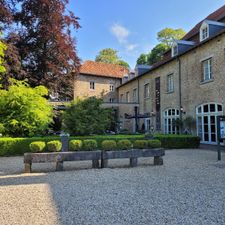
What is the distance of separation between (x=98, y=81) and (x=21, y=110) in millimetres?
23112

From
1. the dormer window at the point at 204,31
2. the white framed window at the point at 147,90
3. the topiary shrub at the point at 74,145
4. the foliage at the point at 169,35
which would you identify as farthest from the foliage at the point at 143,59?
the topiary shrub at the point at 74,145

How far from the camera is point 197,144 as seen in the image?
15367 mm

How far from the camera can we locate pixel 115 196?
17.8 ft

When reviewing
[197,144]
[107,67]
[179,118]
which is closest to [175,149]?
[197,144]

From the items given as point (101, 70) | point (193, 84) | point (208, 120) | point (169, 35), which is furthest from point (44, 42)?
point (169, 35)

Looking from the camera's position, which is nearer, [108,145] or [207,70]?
[108,145]

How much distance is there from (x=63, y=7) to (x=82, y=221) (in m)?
16.9

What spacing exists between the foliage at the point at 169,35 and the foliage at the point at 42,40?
2687 cm

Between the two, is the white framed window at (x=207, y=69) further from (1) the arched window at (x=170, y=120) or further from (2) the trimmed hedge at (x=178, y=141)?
(2) the trimmed hedge at (x=178, y=141)

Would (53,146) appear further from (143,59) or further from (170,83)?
(143,59)

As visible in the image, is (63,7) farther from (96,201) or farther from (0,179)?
(96,201)

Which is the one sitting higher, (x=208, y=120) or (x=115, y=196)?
(x=208, y=120)

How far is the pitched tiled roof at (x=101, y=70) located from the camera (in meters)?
35.6

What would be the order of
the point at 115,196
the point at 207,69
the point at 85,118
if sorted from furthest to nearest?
1. the point at 207,69
2. the point at 85,118
3. the point at 115,196
